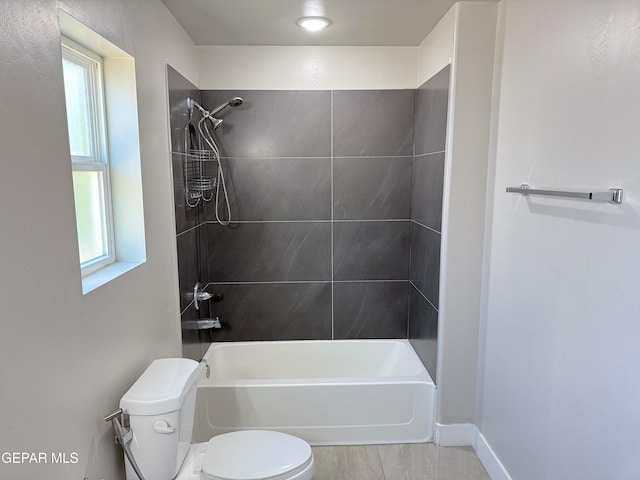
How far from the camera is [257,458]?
5.71 ft

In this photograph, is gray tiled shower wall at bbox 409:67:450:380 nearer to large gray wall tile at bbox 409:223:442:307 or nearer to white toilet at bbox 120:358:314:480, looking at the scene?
large gray wall tile at bbox 409:223:442:307

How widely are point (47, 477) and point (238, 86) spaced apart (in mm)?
2357

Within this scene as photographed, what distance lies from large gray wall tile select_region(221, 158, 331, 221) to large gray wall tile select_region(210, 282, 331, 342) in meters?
0.50

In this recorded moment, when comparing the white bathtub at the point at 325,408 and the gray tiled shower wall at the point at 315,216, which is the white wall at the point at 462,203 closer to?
the white bathtub at the point at 325,408

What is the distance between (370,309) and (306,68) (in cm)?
170

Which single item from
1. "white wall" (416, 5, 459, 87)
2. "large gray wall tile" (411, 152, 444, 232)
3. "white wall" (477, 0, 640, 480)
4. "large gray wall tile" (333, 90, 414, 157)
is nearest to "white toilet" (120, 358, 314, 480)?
"white wall" (477, 0, 640, 480)

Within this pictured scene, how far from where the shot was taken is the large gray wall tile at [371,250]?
305 cm

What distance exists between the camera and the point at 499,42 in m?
2.12

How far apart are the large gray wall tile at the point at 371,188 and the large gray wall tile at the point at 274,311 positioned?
59 centimetres

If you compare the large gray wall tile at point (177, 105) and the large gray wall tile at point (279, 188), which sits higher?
the large gray wall tile at point (177, 105)

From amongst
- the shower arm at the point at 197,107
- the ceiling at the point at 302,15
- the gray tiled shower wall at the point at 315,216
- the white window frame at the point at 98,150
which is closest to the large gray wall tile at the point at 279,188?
the gray tiled shower wall at the point at 315,216

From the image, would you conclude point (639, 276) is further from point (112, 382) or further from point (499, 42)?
point (112, 382)

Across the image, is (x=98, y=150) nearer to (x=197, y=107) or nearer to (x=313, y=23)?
(x=197, y=107)

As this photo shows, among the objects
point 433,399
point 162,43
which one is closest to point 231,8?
point 162,43
